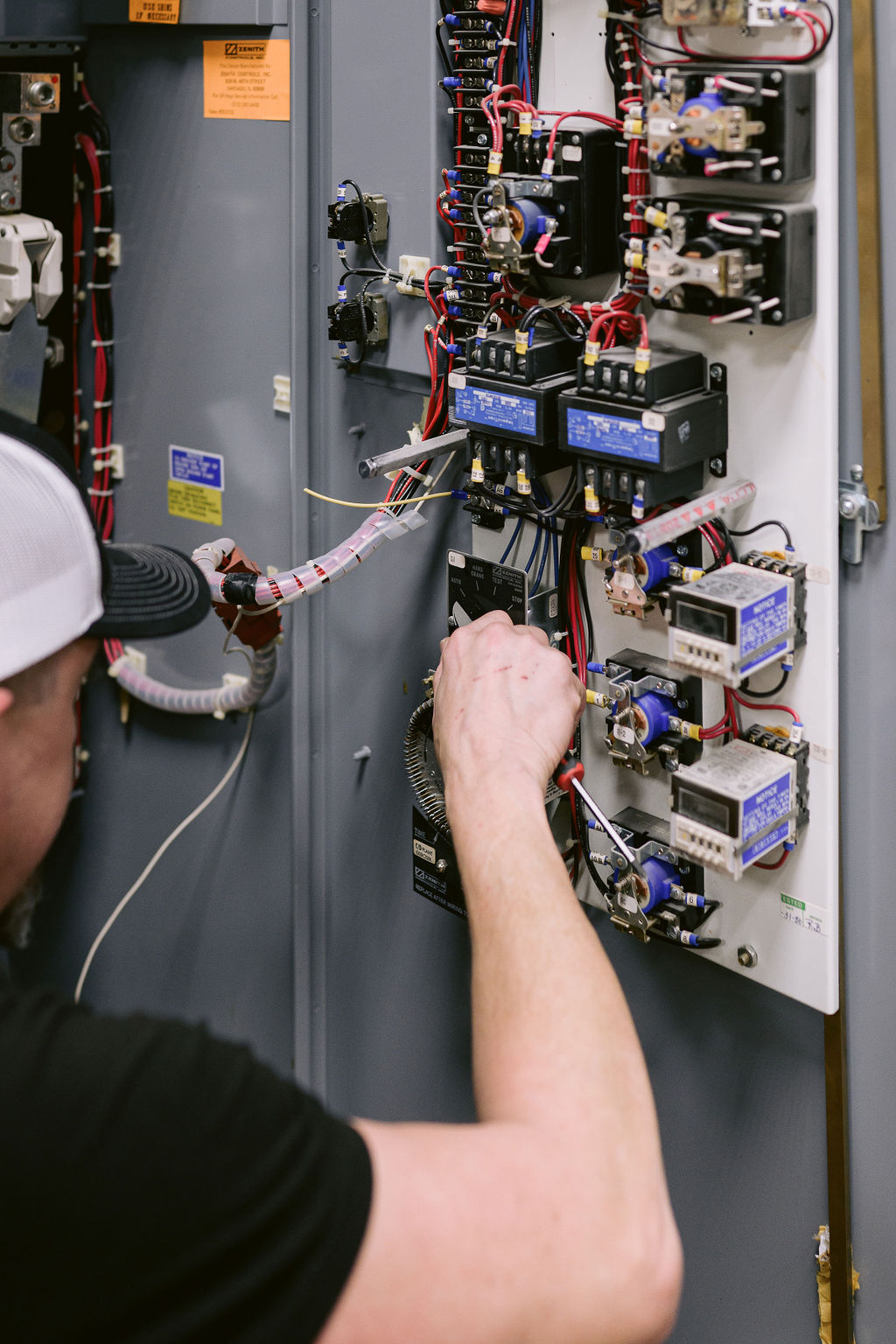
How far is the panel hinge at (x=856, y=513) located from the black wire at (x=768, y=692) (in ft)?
0.46

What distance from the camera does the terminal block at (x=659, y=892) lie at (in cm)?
160

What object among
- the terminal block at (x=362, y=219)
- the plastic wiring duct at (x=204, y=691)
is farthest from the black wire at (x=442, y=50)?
the plastic wiring duct at (x=204, y=691)

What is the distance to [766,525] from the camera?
145cm

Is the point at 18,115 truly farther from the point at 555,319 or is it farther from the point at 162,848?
the point at 162,848

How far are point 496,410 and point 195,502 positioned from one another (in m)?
0.86

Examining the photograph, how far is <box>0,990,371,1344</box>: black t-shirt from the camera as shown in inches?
33.3

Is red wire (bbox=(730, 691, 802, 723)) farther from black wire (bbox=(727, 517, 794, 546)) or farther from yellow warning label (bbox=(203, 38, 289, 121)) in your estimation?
yellow warning label (bbox=(203, 38, 289, 121))

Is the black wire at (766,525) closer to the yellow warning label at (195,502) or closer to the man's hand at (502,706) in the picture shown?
the man's hand at (502,706)

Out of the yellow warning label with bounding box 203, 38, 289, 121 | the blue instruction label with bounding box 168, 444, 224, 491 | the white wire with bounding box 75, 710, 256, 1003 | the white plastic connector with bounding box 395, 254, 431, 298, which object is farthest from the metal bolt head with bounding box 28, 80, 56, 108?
the white wire with bounding box 75, 710, 256, 1003

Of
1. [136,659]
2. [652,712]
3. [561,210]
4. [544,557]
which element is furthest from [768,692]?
[136,659]

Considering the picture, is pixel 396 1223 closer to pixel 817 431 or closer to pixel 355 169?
pixel 817 431

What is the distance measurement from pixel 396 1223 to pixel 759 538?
2.79 feet

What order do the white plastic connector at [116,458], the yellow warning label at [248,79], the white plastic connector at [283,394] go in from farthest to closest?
the white plastic connector at [116,458] → the white plastic connector at [283,394] → the yellow warning label at [248,79]

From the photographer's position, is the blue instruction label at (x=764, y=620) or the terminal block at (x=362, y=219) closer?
the blue instruction label at (x=764, y=620)
